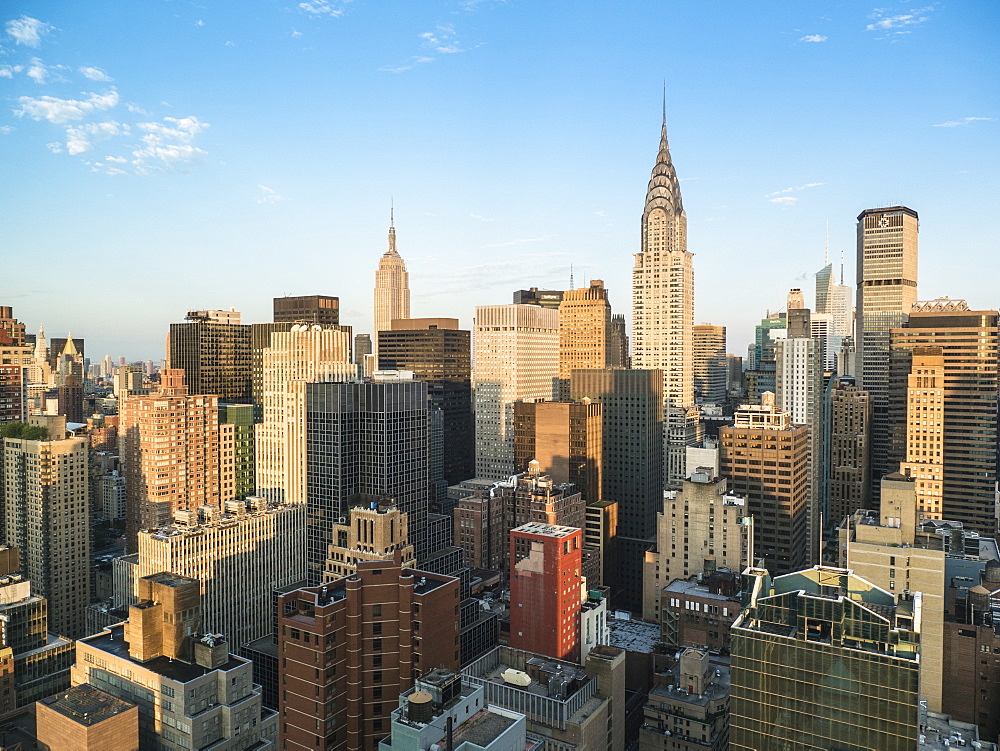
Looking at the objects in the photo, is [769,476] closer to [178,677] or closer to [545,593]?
[545,593]

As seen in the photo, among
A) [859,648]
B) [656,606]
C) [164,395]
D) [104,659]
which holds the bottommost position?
[656,606]

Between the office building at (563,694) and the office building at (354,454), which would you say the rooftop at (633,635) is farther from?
the office building at (354,454)

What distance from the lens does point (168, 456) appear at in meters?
178

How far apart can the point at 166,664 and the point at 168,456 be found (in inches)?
3871

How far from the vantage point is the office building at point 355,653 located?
72.8m

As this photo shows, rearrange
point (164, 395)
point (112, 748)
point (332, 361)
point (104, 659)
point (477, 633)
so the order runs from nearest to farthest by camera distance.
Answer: point (112, 748) → point (104, 659) → point (477, 633) → point (164, 395) → point (332, 361)

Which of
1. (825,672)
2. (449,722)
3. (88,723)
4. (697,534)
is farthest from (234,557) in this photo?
(825,672)

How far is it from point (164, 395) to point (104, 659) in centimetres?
10229

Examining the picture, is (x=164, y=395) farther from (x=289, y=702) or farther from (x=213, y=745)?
(x=289, y=702)

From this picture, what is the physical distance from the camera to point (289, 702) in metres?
74.4

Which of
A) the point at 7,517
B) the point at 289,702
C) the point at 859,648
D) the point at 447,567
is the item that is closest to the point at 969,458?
the point at 447,567

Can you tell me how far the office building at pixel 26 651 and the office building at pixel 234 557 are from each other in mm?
17065

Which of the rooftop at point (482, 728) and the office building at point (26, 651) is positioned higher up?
the rooftop at point (482, 728)

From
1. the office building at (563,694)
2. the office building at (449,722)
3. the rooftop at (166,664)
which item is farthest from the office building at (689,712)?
the rooftop at (166,664)
